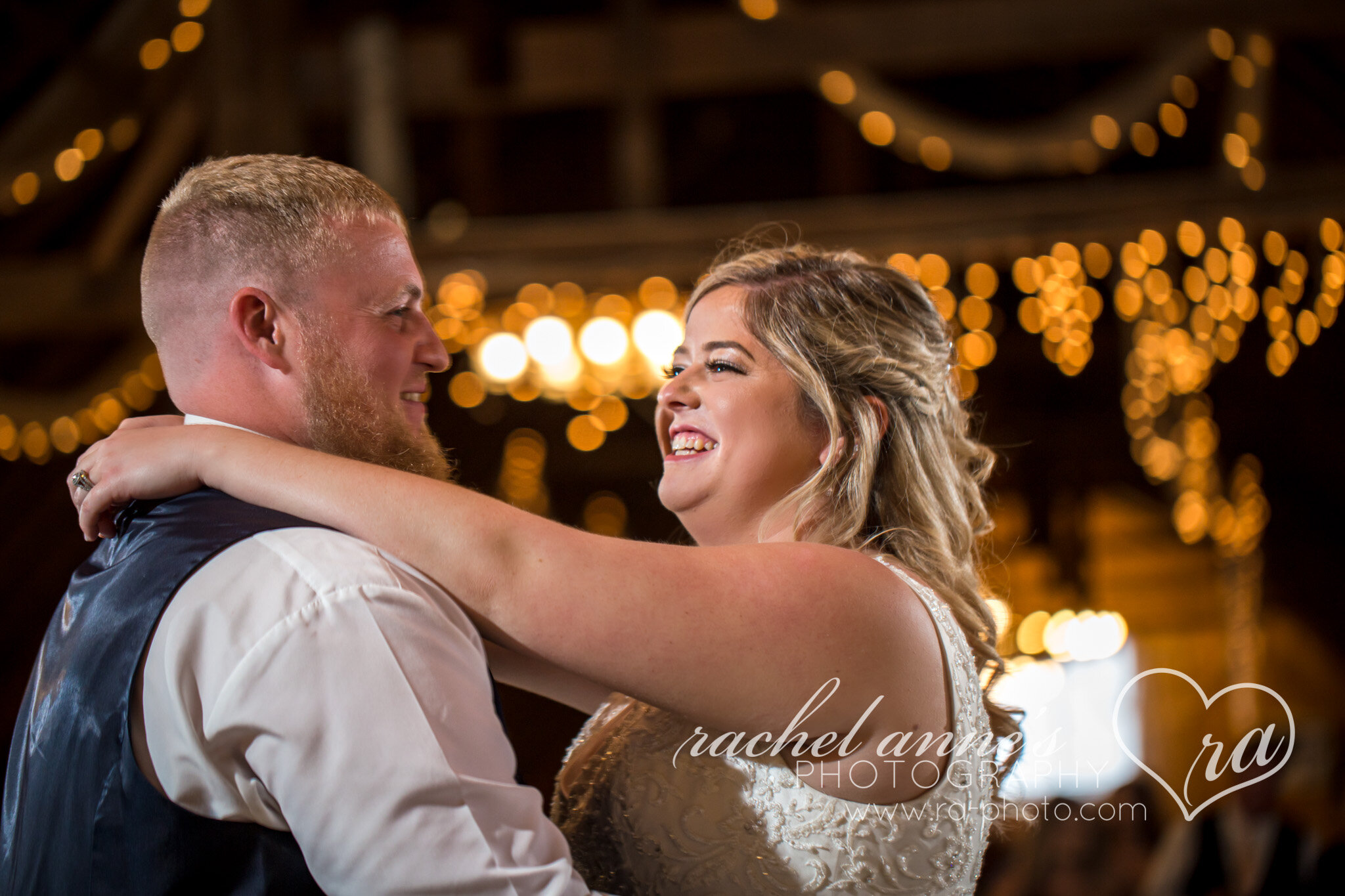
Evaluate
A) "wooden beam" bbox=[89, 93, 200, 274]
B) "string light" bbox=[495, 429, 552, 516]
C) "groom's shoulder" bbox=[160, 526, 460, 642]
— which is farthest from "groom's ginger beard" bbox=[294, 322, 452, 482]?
"string light" bbox=[495, 429, 552, 516]

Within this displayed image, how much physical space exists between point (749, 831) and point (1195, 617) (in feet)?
49.7

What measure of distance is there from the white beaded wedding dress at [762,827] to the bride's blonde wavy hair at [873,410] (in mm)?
203

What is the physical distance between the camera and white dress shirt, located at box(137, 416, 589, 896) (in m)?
1.09

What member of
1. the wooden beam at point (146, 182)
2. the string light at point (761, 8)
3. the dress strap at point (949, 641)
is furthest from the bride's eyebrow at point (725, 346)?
the wooden beam at point (146, 182)

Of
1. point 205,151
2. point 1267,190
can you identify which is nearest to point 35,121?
point 205,151

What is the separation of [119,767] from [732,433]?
95 centimetres

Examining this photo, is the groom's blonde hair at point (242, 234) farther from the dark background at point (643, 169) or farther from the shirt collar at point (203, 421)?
the dark background at point (643, 169)

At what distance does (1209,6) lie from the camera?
431cm

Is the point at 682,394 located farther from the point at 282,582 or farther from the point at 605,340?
the point at 605,340

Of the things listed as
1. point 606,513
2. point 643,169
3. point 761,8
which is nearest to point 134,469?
point 761,8

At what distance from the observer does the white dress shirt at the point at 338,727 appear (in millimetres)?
1087

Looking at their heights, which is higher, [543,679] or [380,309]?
[380,309]

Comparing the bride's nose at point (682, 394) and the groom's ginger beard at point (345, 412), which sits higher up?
the groom's ginger beard at point (345, 412)

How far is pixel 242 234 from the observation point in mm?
1424
